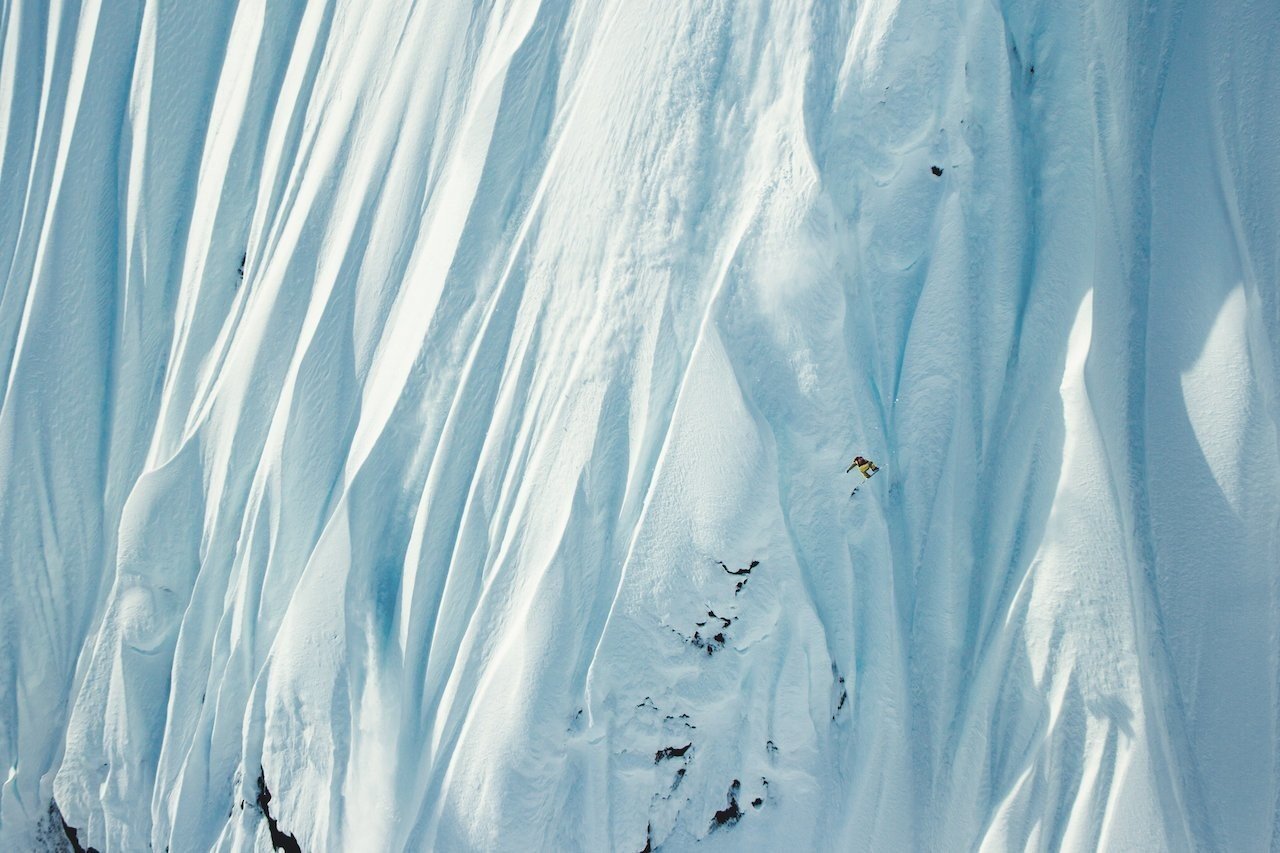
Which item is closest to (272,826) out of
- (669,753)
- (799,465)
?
(669,753)

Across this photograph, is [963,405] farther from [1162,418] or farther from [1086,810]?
[1086,810]


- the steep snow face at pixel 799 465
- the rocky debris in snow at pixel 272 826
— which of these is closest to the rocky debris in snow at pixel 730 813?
the steep snow face at pixel 799 465

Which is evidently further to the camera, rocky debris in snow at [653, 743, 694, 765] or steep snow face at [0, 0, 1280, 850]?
rocky debris in snow at [653, 743, 694, 765]

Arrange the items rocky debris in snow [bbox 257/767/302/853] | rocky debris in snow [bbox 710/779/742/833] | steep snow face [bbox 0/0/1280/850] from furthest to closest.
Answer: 1. rocky debris in snow [bbox 257/767/302/853]
2. rocky debris in snow [bbox 710/779/742/833]
3. steep snow face [bbox 0/0/1280/850]

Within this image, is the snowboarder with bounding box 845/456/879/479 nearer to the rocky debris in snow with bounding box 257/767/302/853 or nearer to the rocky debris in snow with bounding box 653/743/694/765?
the rocky debris in snow with bounding box 653/743/694/765

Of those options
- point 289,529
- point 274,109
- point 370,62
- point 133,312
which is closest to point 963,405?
point 289,529

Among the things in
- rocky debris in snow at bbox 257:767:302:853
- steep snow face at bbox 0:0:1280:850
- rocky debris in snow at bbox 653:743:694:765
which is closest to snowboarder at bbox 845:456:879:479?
steep snow face at bbox 0:0:1280:850
